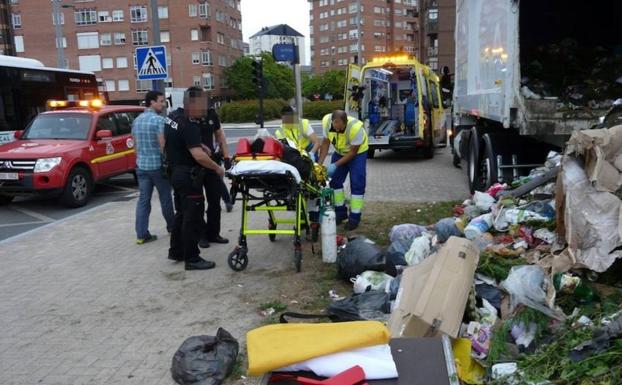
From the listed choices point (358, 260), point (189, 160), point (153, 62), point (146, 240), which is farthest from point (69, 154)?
point (358, 260)

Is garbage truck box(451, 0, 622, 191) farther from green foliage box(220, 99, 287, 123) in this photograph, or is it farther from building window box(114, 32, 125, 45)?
building window box(114, 32, 125, 45)

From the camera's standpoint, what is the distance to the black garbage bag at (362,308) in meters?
4.16

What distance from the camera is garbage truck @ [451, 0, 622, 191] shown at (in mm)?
6367

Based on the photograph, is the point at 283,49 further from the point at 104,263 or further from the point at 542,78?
the point at 104,263

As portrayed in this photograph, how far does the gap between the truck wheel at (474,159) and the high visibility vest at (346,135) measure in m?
2.56

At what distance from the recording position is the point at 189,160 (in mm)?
5816

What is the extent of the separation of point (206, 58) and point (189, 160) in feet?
225

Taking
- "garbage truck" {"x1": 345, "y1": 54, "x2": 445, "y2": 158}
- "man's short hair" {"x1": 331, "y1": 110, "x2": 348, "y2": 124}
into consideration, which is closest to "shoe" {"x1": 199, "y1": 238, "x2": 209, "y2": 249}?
"man's short hair" {"x1": 331, "y1": 110, "x2": 348, "y2": 124}

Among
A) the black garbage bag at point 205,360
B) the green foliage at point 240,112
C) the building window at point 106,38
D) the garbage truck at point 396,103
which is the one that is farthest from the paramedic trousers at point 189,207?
the building window at point 106,38

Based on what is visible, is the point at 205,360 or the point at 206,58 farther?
the point at 206,58

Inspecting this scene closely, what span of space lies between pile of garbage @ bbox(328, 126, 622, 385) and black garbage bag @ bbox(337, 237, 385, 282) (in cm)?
23

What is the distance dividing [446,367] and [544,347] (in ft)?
3.94

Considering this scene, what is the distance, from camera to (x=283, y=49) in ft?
45.8

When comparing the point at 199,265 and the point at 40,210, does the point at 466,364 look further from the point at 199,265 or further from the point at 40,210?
the point at 40,210
